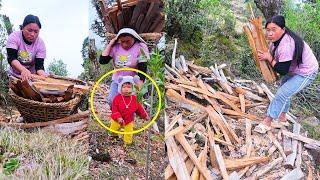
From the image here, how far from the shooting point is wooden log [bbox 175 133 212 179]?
305 cm

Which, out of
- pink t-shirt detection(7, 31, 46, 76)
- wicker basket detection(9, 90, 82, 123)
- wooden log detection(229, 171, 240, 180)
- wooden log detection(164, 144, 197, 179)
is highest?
pink t-shirt detection(7, 31, 46, 76)

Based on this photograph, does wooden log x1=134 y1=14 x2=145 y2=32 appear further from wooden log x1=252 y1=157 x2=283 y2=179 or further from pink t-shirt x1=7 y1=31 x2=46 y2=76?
wooden log x1=252 y1=157 x2=283 y2=179

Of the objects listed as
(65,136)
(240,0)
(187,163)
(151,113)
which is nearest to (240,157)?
(187,163)

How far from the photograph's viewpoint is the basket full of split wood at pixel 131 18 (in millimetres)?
2395

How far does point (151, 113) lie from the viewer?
2529mm

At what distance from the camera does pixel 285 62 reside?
330 cm

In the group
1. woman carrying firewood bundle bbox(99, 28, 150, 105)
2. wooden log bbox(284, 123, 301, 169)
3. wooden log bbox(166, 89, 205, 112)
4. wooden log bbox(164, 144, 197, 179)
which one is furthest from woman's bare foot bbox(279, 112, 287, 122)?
woman carrying firewood bundle bbox(99, 28, 150, 105)

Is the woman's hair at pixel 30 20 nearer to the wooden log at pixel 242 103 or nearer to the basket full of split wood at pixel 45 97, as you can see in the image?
the basket full of split wood at pixel 45 97

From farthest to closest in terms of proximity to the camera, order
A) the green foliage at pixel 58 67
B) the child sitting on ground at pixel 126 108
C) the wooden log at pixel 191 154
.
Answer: the wooden log at pixel 191 154, the green foliage at pixel 58 67, the child sitting on ground at pixel 126 108

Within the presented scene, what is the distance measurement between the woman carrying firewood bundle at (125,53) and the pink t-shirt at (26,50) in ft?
1.08

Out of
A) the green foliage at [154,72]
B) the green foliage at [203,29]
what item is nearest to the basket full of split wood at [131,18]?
the green foliage at [154,72]

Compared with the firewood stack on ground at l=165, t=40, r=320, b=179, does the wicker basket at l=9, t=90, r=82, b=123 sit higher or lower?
higher

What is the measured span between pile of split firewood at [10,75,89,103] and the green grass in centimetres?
20

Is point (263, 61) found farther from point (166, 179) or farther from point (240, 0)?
point (240, 0)
